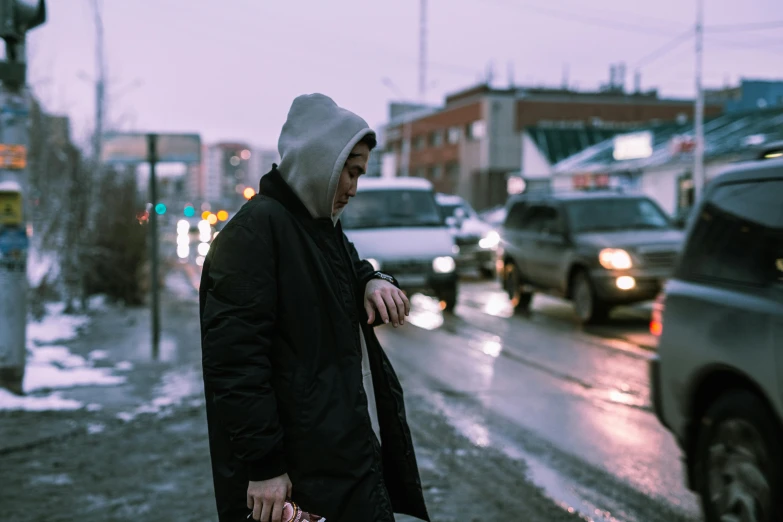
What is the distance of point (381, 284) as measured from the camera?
2754 millimetres

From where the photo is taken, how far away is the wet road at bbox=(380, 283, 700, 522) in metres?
5.37

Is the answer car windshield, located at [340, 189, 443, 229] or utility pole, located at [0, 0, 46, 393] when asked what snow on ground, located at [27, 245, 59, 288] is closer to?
car windshield, located at [340, 189, 443, 229]

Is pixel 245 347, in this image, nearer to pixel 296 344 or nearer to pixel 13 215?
pixel 296 344

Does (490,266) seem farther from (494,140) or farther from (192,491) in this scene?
(494,140)

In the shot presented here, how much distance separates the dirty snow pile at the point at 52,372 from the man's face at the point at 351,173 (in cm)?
586

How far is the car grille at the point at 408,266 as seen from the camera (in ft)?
44.5

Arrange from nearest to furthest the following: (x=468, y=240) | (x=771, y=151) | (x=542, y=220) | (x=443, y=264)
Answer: (x=771, y=151)
(x=443, y=264)
(x=542, y=220)
(x=468, y=240)

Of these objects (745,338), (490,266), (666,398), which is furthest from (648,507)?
(490,266)

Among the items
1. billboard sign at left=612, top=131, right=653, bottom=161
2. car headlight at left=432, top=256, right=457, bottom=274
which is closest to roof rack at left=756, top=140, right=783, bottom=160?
car headlight at left=432, top=256, right=457, bottom=274

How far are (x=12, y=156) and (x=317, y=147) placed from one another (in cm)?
627

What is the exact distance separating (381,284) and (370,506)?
2.21 feet

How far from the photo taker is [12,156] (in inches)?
312

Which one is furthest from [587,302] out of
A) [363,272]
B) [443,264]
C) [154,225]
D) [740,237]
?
[363,272]

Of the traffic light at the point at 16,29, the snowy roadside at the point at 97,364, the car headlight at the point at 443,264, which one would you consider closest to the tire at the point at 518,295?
the car headlight at the point at 443,264
